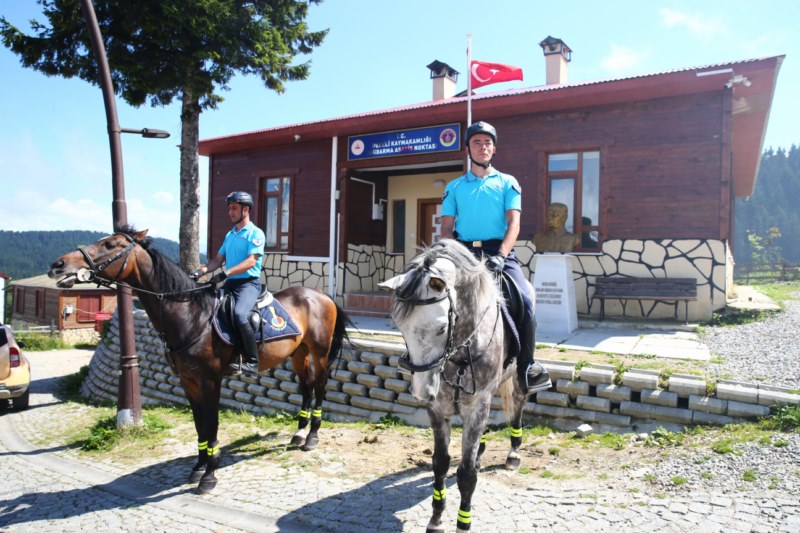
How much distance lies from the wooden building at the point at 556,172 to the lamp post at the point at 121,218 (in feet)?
20.8

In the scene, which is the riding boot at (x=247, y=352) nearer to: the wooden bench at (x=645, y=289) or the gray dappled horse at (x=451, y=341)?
the gray dappled horse at (x=451, y=341)

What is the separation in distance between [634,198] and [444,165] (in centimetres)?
496

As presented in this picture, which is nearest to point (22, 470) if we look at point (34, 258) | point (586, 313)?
point (586, 313)

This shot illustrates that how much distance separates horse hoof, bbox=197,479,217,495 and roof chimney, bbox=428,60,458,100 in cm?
1566

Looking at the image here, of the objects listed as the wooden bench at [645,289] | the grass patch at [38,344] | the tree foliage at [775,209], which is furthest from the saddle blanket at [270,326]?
the tree foliage at [775,209]

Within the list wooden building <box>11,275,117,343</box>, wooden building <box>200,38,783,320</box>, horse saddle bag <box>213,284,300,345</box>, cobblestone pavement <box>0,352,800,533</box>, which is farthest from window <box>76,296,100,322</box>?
horse saddle bag <box>213,284,300,345</box>

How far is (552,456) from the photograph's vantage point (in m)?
4.70

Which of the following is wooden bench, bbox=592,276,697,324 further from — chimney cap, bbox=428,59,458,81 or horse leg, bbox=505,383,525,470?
chimney cap, bbox=428,59,458,81

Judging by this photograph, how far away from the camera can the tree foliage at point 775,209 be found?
68.4 meters

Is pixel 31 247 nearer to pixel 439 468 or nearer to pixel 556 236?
pixel 556 236

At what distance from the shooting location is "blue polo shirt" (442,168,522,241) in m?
3.87

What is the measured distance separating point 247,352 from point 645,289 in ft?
24.7

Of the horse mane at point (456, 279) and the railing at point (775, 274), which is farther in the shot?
the railing at point (775, 274)

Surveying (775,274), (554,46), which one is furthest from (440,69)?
(775,274)
